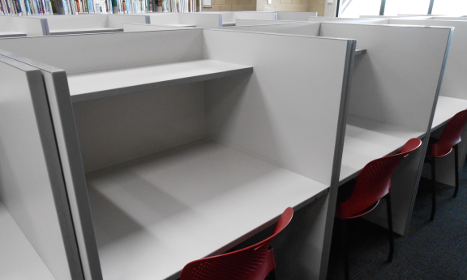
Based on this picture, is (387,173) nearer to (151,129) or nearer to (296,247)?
(296,247)

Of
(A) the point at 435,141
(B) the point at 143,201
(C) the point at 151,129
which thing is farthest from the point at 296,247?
(A) the point at 435,141

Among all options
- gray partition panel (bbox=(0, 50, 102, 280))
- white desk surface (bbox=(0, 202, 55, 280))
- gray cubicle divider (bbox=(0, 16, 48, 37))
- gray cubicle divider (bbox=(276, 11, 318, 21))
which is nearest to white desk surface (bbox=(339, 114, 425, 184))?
gray partition panel (bbox=(0, 50, 102, 280))

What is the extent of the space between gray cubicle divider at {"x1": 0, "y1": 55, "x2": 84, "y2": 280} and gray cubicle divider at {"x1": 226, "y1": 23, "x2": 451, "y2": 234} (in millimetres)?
1147

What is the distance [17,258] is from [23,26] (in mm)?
2569

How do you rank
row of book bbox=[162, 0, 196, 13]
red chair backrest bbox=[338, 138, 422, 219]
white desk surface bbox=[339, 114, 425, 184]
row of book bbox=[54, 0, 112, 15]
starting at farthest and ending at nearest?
row of book bbox=[162, 0, 196, 13]
row of book bbox=[54, 0, 112, 15]
white desk surface bbox=[339, 114, 425, 184]
red chair backrest bbox=[338, 138, 422, 219]

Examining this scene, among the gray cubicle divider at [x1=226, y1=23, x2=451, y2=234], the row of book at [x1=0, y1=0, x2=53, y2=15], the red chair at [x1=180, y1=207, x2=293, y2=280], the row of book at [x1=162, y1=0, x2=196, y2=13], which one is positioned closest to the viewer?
the red chair at [x1=180, y1=207, x2=293, y2=280]

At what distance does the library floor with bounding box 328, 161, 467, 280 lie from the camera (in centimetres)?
178

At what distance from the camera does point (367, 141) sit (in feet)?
5.75

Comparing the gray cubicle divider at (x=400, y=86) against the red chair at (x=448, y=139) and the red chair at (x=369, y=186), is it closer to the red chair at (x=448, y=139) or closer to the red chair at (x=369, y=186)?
the red chair at (x=369, y=186)

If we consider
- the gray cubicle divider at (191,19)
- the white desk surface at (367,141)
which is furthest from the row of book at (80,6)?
the white desk surface at (367,141)

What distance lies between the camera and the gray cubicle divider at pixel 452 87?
7.38ft

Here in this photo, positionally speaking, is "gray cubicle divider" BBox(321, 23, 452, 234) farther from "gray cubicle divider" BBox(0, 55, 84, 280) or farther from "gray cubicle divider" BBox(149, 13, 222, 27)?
"gray cubicle divider" BBox(149, 13, 222, 27)

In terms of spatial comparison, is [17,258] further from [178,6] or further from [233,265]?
[178,6]

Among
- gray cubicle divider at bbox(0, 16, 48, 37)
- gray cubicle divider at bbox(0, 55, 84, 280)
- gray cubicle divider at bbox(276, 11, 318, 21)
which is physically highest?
gray cubicle divider at bbox(276, 11, 318, 21)
